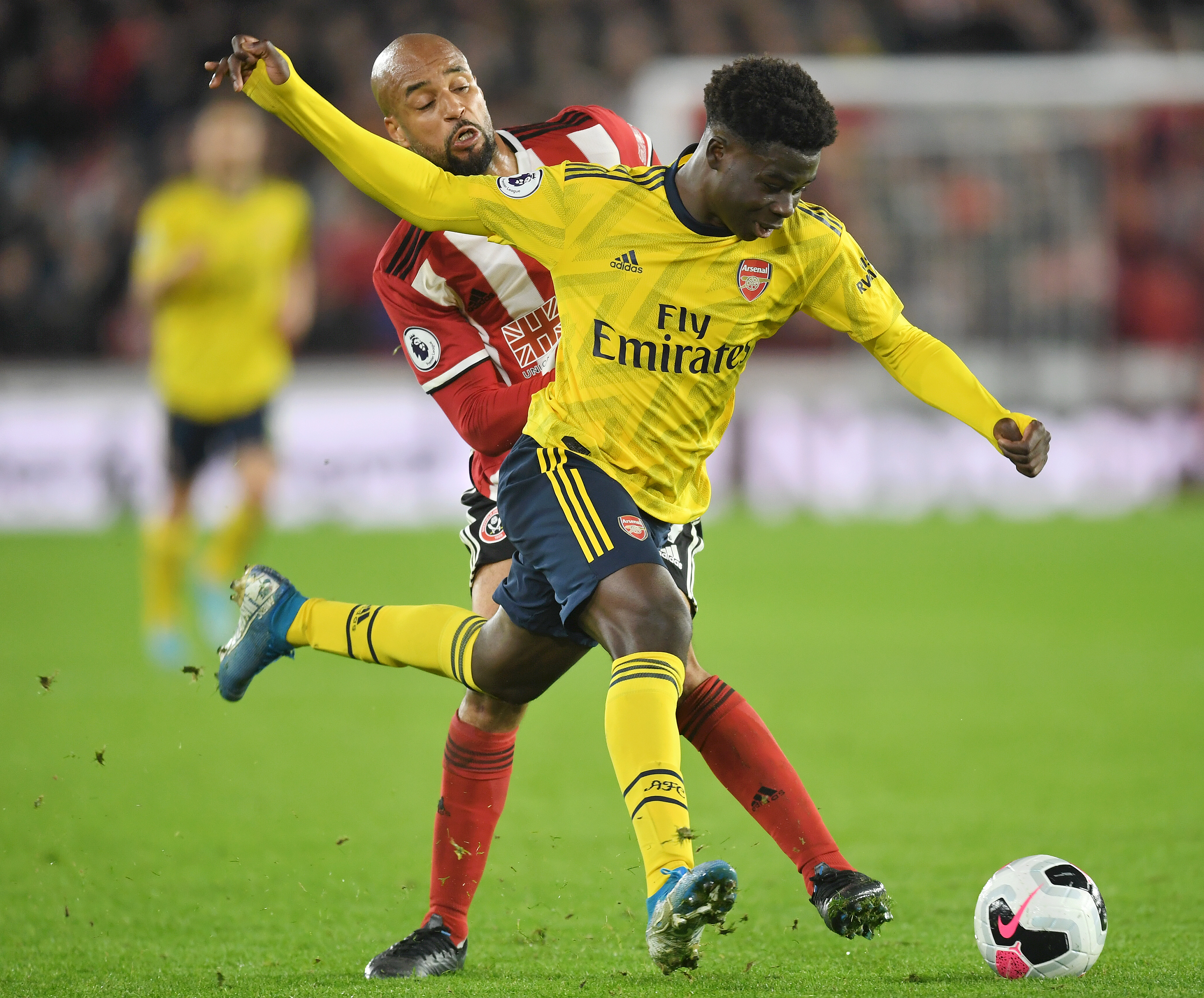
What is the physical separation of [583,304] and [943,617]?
628cm

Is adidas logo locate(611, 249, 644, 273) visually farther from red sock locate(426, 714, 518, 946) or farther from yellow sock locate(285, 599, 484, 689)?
red sock locate(426, 714, 518, 946)

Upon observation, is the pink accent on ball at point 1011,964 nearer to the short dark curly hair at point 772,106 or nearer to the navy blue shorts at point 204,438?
the short dark curly hair at point 772,106

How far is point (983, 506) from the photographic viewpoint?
1342cm

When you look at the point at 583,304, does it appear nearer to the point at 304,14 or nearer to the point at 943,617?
the point at 943,617

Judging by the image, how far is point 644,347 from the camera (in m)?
3.22

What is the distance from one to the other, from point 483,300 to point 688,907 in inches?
67.2

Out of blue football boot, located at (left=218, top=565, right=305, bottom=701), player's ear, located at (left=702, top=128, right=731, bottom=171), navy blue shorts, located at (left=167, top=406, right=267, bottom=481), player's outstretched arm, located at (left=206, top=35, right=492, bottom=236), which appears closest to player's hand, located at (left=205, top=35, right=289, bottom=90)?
player's outstretched arm, located at (left=206, top=35, right=492, bottom=236)

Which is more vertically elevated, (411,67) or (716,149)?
(411,67)

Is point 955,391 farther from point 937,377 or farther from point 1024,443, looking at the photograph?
point 1024,443

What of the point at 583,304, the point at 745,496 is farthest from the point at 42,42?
the point at 583,304

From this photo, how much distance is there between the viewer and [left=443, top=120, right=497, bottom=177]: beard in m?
3.69

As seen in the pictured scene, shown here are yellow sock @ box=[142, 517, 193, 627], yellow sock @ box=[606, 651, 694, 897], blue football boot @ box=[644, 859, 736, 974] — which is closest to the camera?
blue football boot @ box=[644, 859, 736, 974]

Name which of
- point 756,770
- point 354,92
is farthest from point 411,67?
point 354,92

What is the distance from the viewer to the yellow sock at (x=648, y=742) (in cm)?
292
